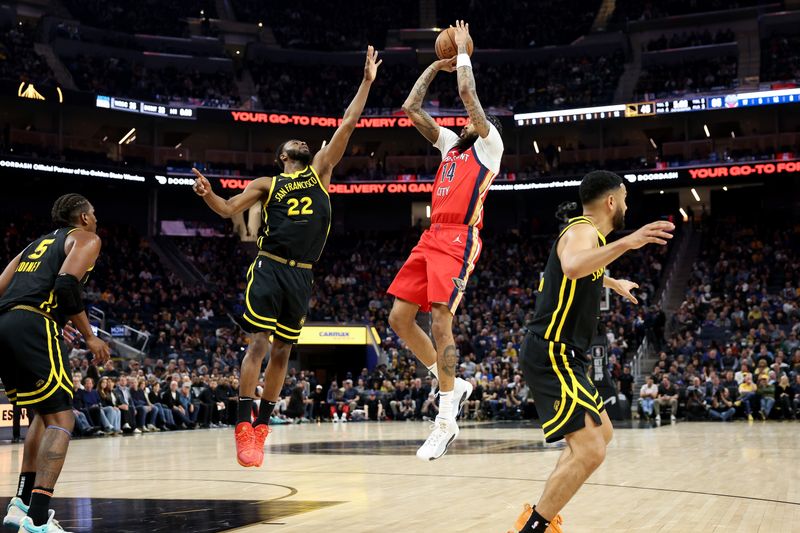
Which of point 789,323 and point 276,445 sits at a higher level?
point 789,323

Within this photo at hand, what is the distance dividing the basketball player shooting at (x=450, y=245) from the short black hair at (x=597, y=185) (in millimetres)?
1649

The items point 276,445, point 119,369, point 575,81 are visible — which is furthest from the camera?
point 575,81

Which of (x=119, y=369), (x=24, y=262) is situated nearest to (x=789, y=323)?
(x=119, y=369)

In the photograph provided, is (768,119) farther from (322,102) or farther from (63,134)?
(63,134)

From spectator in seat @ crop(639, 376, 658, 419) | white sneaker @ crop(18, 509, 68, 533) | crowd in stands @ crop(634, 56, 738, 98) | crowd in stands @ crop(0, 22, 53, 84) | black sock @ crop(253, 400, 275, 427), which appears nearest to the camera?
Answer: white sneaker @ crop(18, 509, 68, 533)

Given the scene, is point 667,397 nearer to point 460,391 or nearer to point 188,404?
point 188,404

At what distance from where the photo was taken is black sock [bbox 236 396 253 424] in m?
6.48

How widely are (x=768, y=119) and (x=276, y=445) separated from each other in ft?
88.1

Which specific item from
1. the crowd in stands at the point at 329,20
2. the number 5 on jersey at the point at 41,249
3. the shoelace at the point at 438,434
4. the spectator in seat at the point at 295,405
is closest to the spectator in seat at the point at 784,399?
the spectator in seat at the point at 295,405

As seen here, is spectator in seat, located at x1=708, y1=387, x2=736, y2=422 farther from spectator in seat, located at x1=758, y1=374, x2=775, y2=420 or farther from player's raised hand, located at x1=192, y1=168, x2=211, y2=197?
player's raised hand, located at x1=192, y1=168, x2=211, y2=197

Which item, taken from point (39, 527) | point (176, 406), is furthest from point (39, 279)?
point (176, 406)

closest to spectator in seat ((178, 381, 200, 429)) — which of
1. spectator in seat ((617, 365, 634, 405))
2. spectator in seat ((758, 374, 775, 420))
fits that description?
spectator in seat ((617, 365, 634, 405))

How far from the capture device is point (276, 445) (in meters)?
14.5

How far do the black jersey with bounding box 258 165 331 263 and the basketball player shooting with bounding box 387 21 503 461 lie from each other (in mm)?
763
